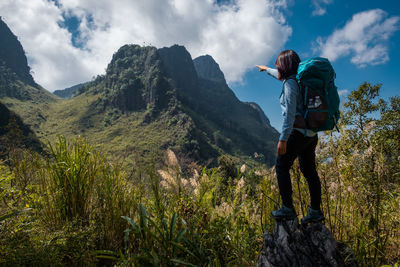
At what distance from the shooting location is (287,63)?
2254mm

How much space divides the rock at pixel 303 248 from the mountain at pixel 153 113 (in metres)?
52.6

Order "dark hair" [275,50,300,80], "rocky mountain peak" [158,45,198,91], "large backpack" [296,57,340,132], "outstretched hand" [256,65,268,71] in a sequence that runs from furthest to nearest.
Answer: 1. "rocky mountain peak" [158,45,198,91]
2. "outstretched hand" [256,65,268,71]
3. "dark hair" [275,50,300,80]
4. "large backpack" [296,57,340,132]

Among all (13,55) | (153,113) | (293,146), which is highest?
(13,55)

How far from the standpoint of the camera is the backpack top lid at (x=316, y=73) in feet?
6.70

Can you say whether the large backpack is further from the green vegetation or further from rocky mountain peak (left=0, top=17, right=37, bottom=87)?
rocky mountain peak (left=0, top=17, right=37, bottom=87)

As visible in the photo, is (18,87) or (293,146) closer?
(293,146)

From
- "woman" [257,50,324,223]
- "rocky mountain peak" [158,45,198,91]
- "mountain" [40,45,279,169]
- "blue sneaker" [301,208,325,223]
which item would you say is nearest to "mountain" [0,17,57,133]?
"mountain" [40,45,279,169]

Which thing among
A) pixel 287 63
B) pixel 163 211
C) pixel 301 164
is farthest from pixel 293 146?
pixel 163 211

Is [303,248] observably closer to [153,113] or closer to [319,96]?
[319,96]

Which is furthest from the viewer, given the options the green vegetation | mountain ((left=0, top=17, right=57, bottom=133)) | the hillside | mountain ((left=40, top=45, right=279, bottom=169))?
mountain ((left=0, top=17, right=57, bottom=133))

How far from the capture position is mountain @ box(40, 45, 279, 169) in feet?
249

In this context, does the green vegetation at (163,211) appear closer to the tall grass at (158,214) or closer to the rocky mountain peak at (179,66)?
the tall grass at (158,214)

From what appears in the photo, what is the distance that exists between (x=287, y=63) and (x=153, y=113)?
312 feet

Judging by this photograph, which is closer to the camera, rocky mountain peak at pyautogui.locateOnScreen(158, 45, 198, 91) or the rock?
the rock
